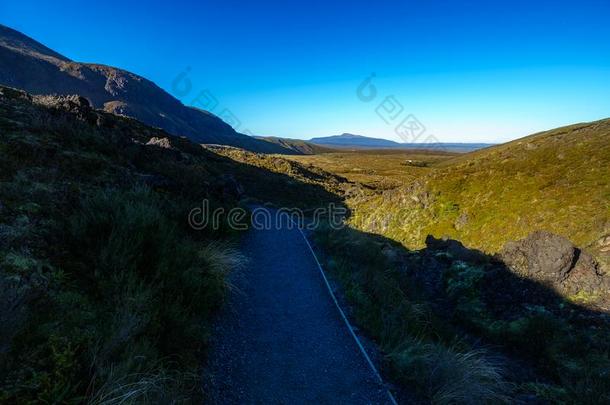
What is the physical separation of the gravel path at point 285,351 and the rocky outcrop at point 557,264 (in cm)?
570

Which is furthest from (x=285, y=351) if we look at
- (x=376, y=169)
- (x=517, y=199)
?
(x=376, y=169)

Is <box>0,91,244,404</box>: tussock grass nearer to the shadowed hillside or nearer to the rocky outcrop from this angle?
the shadowed hillside

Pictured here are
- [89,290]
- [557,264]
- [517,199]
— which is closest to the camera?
[89,290]

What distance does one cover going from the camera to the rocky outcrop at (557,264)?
27.2 ft

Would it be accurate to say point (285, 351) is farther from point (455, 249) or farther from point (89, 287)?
point (455, 249)

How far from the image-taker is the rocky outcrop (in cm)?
829

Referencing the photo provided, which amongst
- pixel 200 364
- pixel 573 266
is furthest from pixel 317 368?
pixel 573 266

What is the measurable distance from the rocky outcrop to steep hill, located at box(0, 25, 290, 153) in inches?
4564

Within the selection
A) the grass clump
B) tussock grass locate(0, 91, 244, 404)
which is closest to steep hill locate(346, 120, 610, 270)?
the grass clump

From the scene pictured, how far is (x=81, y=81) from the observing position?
148 metres

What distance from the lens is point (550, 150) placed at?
14.7m

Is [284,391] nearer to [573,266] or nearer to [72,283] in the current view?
[72,283]

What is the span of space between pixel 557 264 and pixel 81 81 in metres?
183

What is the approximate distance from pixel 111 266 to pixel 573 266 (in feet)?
35.2
